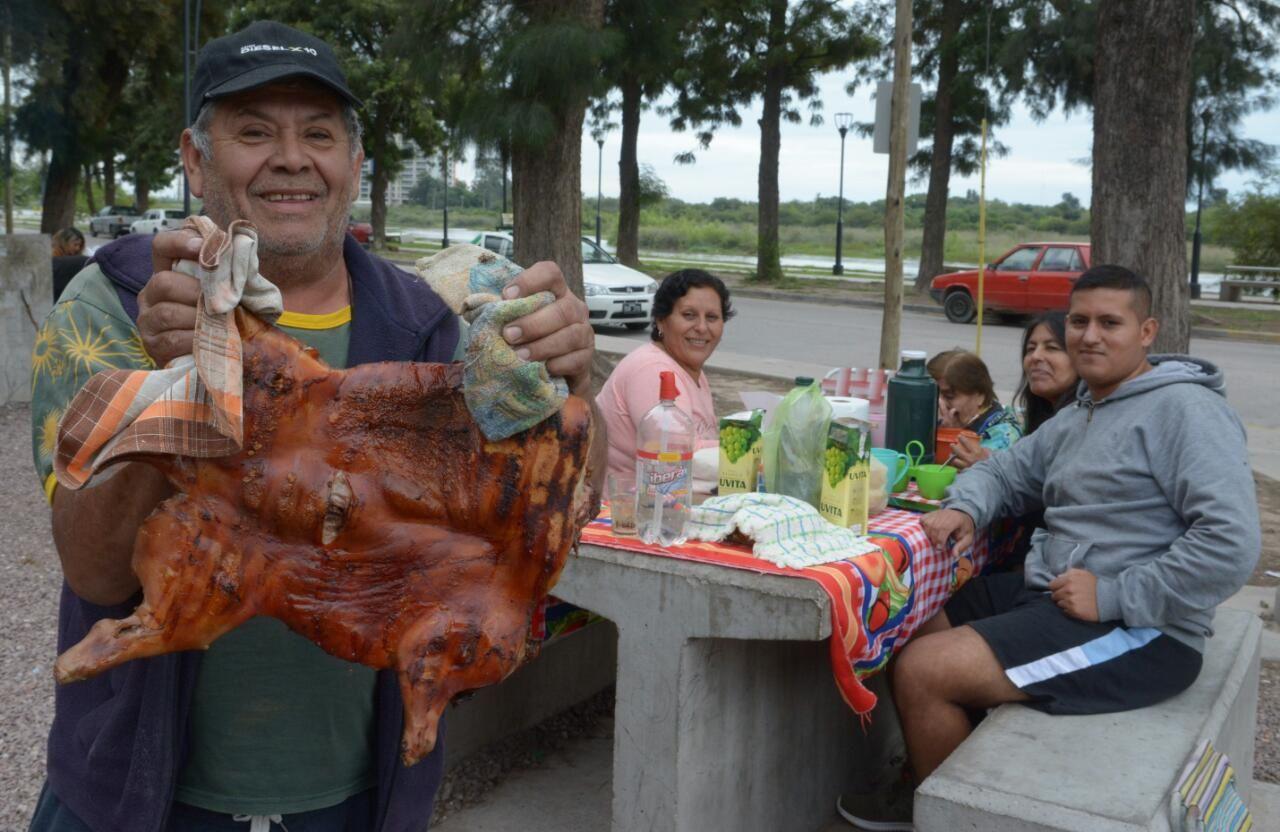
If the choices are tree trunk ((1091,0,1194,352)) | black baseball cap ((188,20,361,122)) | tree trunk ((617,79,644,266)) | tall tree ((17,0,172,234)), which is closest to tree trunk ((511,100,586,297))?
tree trunk ((1091,0,1194,352))

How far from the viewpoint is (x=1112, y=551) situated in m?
3.62

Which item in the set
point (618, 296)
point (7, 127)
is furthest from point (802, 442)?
point (7, 127)

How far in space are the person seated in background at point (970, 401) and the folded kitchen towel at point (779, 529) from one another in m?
1.73

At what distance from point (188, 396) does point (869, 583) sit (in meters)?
2.31

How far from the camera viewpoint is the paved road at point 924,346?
12.5m

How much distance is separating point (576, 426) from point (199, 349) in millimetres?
506

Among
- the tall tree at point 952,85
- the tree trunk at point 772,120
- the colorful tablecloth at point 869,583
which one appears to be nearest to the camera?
the colorful tablecloth at point 869,583

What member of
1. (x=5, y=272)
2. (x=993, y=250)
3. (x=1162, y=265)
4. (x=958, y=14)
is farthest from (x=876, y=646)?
(x=993, y=250)

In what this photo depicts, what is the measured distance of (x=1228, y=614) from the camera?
14.0 ft

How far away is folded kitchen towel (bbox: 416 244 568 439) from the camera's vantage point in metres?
1.53

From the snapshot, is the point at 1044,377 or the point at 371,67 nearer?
the point at 1044,377

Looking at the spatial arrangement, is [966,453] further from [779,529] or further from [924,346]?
[924,346]

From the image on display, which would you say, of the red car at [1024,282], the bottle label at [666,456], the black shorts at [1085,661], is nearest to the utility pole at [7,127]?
the bottle label at [666,456]

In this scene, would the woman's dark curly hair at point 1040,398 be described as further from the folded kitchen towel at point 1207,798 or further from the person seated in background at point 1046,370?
the folded kitchen towel at point 1207,798
